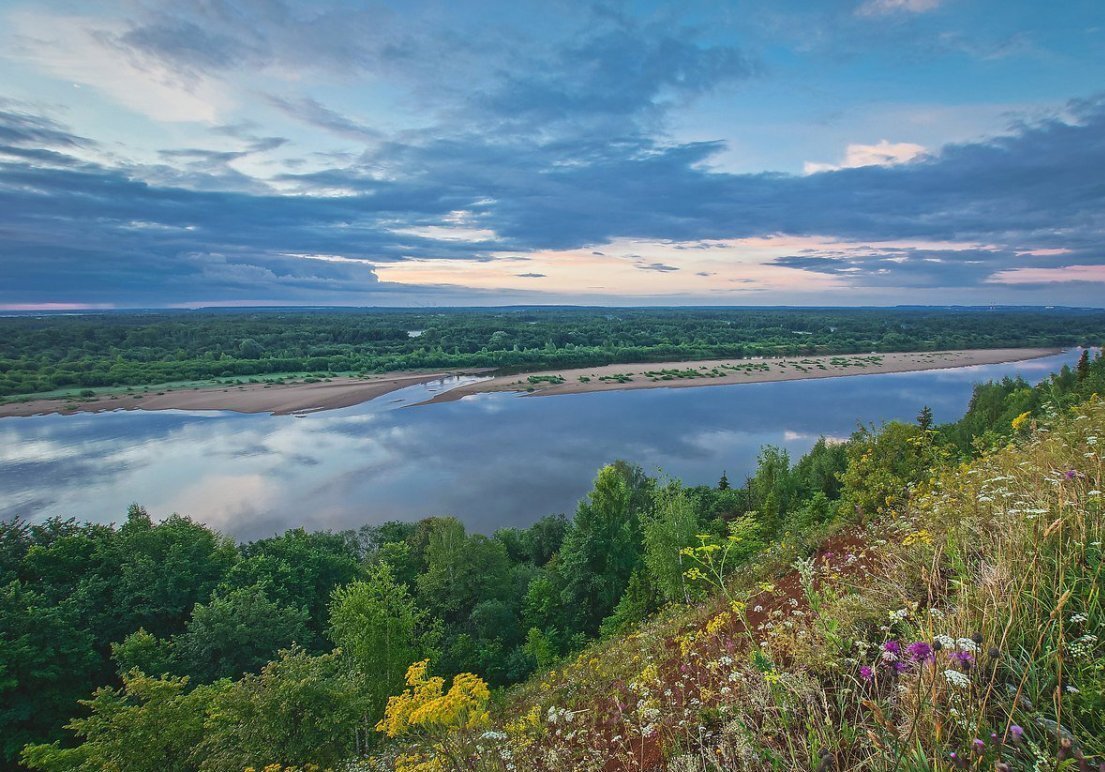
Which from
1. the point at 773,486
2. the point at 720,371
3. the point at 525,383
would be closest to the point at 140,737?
the point at 773,486

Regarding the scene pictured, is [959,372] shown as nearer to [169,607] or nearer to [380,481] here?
[380,481]

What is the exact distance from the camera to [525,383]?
6253 centimetres

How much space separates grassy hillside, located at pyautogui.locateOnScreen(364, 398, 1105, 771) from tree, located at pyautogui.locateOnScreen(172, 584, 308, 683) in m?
10.7

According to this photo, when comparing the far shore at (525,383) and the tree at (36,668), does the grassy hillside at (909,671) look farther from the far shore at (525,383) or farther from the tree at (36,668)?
the far shore at (525,383)

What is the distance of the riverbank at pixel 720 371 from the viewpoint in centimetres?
6012

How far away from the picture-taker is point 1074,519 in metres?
2.82

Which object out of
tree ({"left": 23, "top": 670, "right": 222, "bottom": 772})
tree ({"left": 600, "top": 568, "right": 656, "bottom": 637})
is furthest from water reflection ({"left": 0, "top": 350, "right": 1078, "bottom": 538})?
tree ({"left": 23, "top": 670, "right": 222, "bottom": 772})

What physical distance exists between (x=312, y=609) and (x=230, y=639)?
503 cm

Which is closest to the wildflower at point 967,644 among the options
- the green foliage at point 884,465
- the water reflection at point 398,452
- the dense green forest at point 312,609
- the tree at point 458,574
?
the dense green forest at point 312,609

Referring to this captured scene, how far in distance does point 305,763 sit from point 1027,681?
8330mm

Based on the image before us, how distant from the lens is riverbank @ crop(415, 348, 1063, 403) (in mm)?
60125

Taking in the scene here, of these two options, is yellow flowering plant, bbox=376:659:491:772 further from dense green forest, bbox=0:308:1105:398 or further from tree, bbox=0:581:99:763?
dense green forest, bbox=0:308:1105:398

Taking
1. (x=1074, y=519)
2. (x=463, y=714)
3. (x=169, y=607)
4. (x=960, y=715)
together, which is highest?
(x=1074, y=519)

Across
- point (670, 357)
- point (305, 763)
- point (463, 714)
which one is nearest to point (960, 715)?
point (463, 714)
